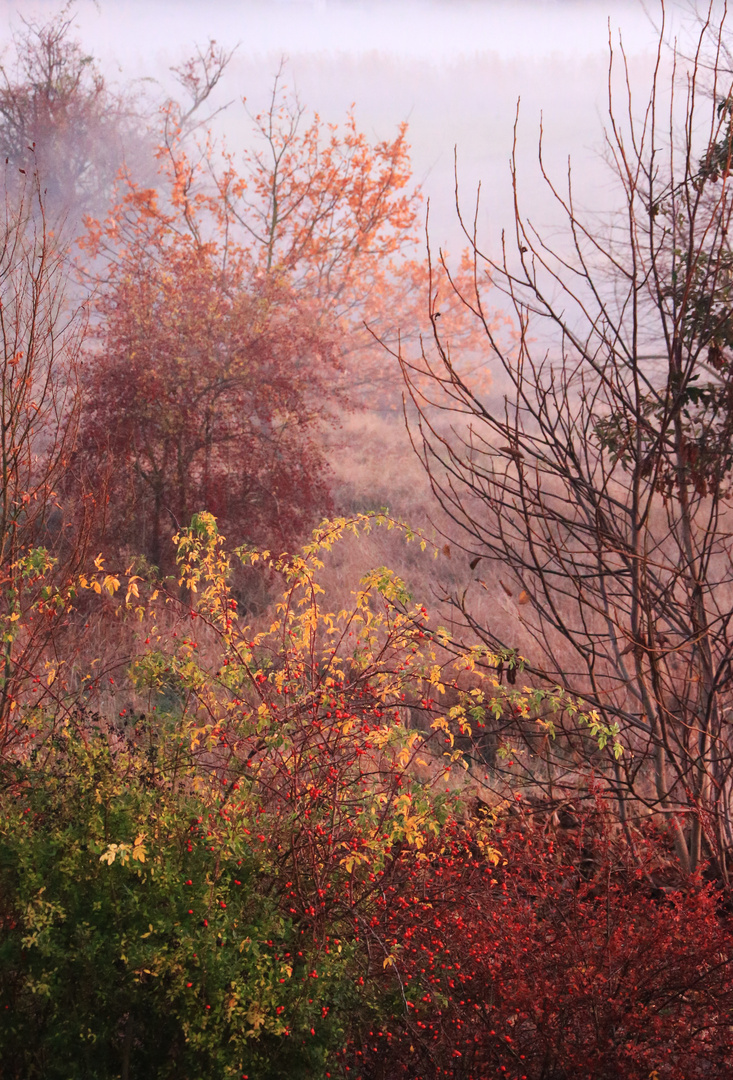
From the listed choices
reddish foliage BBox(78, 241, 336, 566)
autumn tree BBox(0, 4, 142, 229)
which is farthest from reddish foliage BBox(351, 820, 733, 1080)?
autumn tree BBox(0, 4, 142, 229)

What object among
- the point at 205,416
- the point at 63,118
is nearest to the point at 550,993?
the point at 205,416

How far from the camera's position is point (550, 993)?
258cm

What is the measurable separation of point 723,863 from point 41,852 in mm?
2763

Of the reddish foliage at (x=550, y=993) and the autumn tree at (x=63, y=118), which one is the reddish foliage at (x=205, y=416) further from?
the autumn tree at (x=63, y=118)

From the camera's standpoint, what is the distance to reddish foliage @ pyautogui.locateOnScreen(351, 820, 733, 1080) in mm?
2537

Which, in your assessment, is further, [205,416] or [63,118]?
[63,118]

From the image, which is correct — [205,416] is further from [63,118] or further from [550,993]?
[63,118]

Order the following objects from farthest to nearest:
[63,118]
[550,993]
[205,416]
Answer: [63,118], [205,416], [550,993]

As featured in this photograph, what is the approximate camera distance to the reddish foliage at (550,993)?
2.54m

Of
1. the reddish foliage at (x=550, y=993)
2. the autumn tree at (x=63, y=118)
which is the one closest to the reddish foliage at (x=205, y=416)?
the reddish foliage at (x=550, y=993)

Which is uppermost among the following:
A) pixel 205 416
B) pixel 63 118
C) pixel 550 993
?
pixel 63 118

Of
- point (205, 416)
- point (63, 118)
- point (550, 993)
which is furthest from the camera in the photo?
point (63, 118)

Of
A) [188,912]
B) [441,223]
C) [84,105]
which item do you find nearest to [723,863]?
[188,912]

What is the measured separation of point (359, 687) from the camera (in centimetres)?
311
